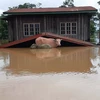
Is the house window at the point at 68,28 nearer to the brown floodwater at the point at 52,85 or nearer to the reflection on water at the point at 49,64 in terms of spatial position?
the reflection on water at the point at 49,64

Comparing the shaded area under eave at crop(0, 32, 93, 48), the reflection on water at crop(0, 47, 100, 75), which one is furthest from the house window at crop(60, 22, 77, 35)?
the reflection on water at crop(0, 47, 100, 75)

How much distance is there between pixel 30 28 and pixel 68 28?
11.5 feet

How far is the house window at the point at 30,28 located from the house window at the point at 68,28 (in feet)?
7.28

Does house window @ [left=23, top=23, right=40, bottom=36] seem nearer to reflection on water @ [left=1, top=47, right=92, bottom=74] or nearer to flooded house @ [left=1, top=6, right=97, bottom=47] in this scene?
flooded house @ [left=1, top=6, right=97, bottom=47]

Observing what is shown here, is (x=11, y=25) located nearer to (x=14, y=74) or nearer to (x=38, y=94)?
(x=14, y=74)

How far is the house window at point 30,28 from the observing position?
70.4 feet

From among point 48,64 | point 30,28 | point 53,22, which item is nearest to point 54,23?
point 53,22

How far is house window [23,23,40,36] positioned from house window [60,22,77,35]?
87.4 inches

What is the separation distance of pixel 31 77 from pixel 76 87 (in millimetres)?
1759

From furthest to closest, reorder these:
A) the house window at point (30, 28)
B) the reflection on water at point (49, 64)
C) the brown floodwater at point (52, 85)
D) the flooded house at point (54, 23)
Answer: the house window at point (30, 28), the flooded house at point (54, 23), the reflection on water at point (49, 64), the brown floodwater at point (52, 85)

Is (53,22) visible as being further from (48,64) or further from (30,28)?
(48,64)

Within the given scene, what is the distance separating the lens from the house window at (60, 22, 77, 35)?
2123cm

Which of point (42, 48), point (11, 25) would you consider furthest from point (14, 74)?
point (11, 25)

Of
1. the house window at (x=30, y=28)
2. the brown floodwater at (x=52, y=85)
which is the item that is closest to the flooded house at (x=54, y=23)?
the house window at (x=30, y=28)
